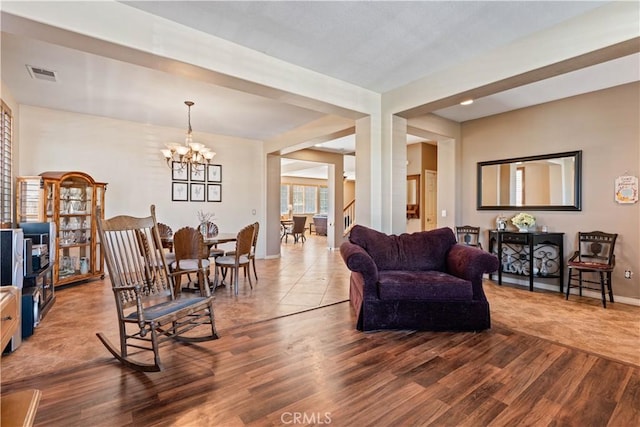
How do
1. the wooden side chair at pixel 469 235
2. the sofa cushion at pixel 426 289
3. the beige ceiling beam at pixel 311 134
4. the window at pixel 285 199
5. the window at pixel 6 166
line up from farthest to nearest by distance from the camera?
1. the window at pixel 285 199
2. the wooden side chair at pixel 469 235
3. the beige ceiling beam at pixel 311 134
4. the window at pixel 6 166
5. the sofa cushion at pixel 426 289

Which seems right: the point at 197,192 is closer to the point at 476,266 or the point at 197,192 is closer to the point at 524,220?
the point at 476,266

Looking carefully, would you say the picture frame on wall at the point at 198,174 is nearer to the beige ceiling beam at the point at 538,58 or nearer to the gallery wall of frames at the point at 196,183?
the gallery wall of frames at the point at 196,183

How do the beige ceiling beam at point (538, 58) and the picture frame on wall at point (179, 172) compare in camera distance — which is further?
the picture frame on wall at point (179, 172)

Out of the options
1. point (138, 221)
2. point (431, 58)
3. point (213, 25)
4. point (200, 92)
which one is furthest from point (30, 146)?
point (431, 58)

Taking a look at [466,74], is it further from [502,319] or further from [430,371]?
[430,371]

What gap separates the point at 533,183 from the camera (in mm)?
4828

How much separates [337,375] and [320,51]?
2822mm

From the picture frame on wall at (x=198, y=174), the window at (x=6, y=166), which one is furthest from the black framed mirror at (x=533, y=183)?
the window at (x=6, y=166)

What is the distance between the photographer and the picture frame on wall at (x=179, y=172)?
20.1ft

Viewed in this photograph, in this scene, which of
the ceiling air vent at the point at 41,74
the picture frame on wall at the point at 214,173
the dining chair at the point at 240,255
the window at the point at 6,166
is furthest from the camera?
the picture frame on wall at the point at 214,173

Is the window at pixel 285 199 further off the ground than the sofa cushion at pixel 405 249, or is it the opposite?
the window at pixel 285 199

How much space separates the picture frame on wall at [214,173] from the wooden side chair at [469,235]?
4750 millimetres

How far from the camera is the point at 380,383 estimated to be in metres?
2.11
